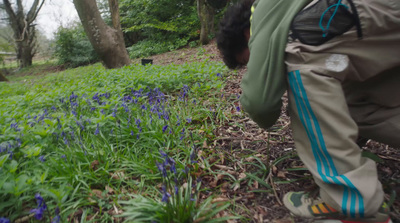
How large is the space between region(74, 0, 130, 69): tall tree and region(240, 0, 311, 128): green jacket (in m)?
5.64

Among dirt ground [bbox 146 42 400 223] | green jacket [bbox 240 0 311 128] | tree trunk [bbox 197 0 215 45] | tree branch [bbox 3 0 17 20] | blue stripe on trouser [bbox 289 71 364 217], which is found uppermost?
tree branch [bbox 3 0 17 20]

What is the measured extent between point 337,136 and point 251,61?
0.57 m

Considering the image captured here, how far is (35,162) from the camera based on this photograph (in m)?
1.65

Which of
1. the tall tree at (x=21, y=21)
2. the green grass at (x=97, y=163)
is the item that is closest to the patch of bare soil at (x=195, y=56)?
the green grass at (x=97, y=163)

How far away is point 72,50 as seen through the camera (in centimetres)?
1430

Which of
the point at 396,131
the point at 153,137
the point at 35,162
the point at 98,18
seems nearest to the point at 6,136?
the point at 35,162

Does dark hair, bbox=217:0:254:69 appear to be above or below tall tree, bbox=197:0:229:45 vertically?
below

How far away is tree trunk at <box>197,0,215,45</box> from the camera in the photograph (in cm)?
975

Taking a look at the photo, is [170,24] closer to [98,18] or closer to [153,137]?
[98,18]

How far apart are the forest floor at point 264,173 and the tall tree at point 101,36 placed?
201 inches

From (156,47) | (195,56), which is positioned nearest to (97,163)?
(195,56)

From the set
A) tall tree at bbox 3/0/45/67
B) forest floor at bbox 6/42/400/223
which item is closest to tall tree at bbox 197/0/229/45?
forest floor at bbox 6/42/400/223

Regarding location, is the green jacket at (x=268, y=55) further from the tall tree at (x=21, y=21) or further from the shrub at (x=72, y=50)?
the tall tree at (x=21, y=21)

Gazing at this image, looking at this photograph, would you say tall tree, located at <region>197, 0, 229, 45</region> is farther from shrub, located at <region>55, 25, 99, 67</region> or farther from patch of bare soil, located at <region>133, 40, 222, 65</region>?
shrub, located at <region>55, 25, 99, 67</region>
